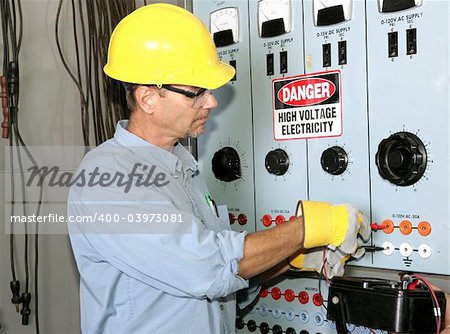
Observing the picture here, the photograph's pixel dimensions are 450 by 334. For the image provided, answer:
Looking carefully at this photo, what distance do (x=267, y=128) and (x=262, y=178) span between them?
0.14m

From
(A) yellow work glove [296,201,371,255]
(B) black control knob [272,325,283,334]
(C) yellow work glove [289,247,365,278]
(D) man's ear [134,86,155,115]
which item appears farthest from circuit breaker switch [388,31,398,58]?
(B) black control knob [272,325,283,334]

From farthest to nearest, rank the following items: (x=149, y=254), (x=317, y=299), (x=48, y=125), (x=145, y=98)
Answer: (x=48, y=125)
(x=317, y=299)
(x=145, y=98)
(x=149, y=254)

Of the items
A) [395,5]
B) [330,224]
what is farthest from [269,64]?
[330,224]

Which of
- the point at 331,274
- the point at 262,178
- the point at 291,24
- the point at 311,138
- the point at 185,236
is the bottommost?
the point at 331,274

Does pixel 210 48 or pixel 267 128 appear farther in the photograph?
pixel 267 128

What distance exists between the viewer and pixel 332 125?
1.56 metres

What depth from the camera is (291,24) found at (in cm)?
164

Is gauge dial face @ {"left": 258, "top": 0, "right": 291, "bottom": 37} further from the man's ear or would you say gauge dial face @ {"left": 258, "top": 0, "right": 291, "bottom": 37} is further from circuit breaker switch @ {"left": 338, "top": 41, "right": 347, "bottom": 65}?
the man's ear

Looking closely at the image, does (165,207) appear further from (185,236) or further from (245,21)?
(245,21)

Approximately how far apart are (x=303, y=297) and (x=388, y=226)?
36cm

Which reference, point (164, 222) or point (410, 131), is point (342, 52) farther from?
point (164, 222)

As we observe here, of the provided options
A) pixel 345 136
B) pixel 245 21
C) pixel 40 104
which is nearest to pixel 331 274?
pixel 345 136

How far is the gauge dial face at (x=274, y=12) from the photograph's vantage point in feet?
5.40

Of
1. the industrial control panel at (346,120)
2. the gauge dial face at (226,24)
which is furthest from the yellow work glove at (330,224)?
the gauge dial face at (226,24)
